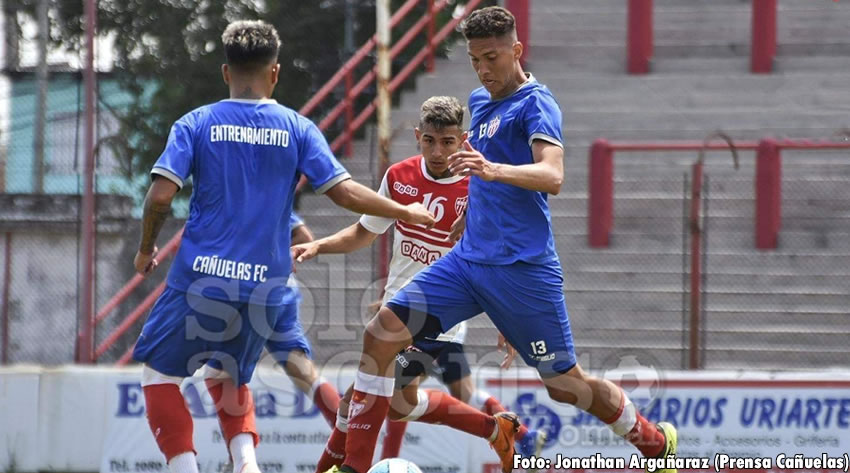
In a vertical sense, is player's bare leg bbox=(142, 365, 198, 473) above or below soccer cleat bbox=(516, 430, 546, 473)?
above

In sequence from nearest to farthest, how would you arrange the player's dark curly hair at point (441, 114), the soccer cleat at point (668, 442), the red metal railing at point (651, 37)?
the soccer cleat at point (668, 442) → the player's dark curly hair at point (441, 114) → the red metal railing at point (651, 37)

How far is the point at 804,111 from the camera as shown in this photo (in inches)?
534

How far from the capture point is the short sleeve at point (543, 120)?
586 cm

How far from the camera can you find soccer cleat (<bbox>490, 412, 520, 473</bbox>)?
7.09 metres

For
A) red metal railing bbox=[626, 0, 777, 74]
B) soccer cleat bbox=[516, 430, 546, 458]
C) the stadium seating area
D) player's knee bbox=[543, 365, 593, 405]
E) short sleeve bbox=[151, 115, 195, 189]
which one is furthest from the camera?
red metal railing bbox=[626, 0, 777, 74]

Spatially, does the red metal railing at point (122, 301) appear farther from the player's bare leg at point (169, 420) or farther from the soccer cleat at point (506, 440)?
the player's bare leg at point (169, 420)

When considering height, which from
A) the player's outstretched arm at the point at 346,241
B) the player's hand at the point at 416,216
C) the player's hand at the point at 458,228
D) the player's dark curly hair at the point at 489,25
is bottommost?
the player's outstretched arm at the point at 346,241

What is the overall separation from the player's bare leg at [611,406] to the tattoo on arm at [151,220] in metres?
1.92

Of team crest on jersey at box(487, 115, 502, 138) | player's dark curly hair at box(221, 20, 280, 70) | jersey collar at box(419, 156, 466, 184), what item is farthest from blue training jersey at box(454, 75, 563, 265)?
player's dark curly hair at box(221, 20, 280, 70)

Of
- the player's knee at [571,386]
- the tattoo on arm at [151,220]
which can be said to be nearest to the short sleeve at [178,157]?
the tattoo on arm at [151,220]

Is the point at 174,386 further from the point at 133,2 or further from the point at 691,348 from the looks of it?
the point at 133,2

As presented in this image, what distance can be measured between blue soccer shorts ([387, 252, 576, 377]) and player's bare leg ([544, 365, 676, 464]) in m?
0.10

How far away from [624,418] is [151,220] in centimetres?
243

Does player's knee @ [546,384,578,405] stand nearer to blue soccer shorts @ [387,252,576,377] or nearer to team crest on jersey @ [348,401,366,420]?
blue soccer shorts @ [387,252,576,377]
